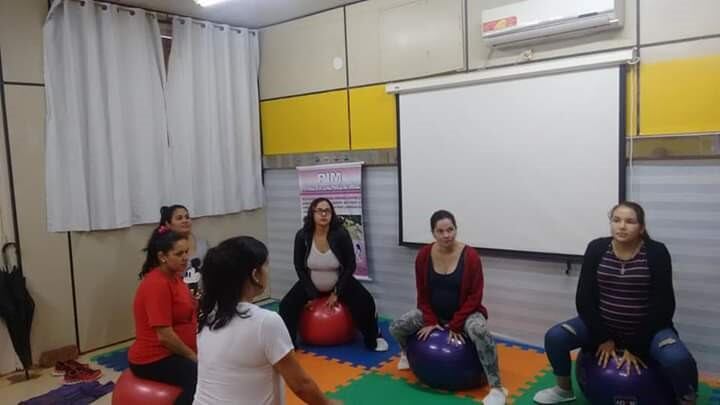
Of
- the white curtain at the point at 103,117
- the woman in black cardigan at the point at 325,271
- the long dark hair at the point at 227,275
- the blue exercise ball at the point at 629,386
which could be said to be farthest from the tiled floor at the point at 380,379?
the long dark hair at the point at 227,275

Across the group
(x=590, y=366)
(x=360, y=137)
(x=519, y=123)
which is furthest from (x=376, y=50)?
(x=590, y=366)

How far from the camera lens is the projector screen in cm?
364

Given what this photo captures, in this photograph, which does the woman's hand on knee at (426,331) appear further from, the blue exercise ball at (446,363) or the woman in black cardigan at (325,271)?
the woman in black cardigan at (325,271)

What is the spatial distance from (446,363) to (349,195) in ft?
6.89

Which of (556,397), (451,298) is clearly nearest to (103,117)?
(451,298)

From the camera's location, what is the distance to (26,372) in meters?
3.96

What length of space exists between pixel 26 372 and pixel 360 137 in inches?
122

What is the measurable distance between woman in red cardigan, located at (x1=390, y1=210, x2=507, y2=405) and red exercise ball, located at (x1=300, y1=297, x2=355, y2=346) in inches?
25.4

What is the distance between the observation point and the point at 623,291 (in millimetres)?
2971

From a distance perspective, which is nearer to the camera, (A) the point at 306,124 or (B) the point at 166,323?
(B) the point at 166,323

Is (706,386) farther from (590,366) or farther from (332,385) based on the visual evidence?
(332,385)

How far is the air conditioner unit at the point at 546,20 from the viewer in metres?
3.48

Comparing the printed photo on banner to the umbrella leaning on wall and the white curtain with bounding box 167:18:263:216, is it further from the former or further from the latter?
the umbrella leaning on wall

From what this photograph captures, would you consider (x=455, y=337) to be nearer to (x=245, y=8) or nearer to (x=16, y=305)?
(x=16, y=305)
